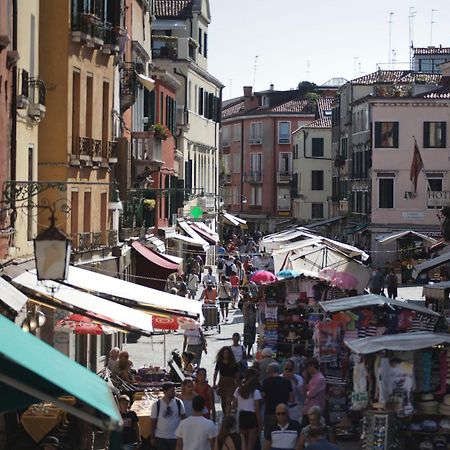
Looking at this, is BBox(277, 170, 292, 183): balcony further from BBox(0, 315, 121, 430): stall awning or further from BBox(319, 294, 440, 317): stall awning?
BBox(0, 315, 121, 430): stall awning

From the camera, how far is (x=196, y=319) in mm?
21203

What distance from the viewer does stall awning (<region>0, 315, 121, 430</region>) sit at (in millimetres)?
6371

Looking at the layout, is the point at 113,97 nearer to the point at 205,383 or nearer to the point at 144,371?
the point at 144,371

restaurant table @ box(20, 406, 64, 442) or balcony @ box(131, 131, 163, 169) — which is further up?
balcony @ box(131, 131, 163, 169)

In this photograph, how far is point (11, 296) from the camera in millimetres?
17562

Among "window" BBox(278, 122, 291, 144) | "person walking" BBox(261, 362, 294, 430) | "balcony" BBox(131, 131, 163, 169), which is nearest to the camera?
"person walking" BBox(261, 362, 294, 430)

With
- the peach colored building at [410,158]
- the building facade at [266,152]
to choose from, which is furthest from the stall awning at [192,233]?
the building facade at [266,152]

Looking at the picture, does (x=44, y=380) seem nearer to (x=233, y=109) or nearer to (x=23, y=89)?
(x=23, y=89)

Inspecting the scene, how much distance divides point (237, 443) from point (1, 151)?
25.3ft

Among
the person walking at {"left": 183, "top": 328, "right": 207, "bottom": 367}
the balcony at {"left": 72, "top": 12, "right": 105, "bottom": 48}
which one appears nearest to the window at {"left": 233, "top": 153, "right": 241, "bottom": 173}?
the balcony at {"left": 72, "top": 12, "right": 105, "bottom": 48}

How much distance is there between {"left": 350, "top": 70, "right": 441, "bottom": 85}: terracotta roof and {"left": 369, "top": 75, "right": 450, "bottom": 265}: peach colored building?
4828mm

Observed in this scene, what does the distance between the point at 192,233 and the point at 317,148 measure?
44.4m

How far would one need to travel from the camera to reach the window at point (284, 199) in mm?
113125

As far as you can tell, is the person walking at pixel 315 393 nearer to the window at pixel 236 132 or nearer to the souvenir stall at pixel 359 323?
the souvenir stall at pixel 359 323
